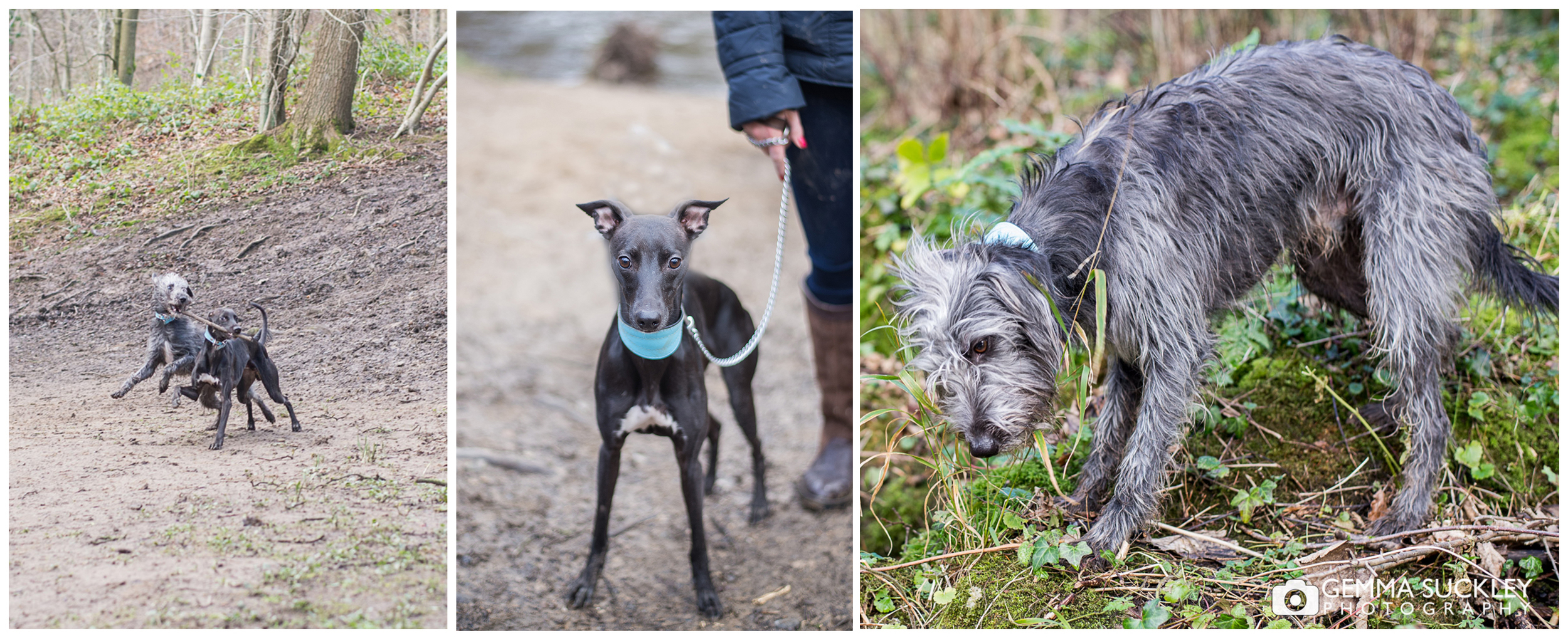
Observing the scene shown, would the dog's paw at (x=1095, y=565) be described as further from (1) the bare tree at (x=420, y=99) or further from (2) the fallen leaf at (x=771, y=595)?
(1) the bare tree at (x=420, y=99)

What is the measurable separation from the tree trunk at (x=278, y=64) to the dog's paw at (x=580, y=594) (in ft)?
5.92

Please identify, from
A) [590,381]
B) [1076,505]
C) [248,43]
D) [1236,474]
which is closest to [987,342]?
[1076,505]

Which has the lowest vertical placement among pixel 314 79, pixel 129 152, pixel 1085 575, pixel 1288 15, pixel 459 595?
pixel 459 595

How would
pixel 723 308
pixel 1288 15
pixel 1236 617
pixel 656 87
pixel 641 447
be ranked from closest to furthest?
pixel 1236 617, pixel 723 308, pixel 641 447, pixel 1288 15, pixel 656 87

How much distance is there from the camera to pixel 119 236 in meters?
2.72

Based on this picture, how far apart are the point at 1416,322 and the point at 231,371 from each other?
12.0ft

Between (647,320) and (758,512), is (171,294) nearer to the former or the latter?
(647,320)

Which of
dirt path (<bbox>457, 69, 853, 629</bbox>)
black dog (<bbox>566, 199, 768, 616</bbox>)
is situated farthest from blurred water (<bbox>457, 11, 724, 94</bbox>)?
black dog (<bbox>566, 199, 768, 616</bbox>)

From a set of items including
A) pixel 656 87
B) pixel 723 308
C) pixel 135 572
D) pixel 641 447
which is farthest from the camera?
pixel 656 87

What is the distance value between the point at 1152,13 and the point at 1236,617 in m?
5.13

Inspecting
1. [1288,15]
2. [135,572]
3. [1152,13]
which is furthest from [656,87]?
[135,572]

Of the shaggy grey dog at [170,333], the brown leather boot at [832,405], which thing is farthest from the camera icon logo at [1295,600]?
the shaggy grey dog at [170,333]

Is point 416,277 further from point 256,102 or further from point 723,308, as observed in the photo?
point 723,308

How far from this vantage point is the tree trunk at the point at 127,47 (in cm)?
274
